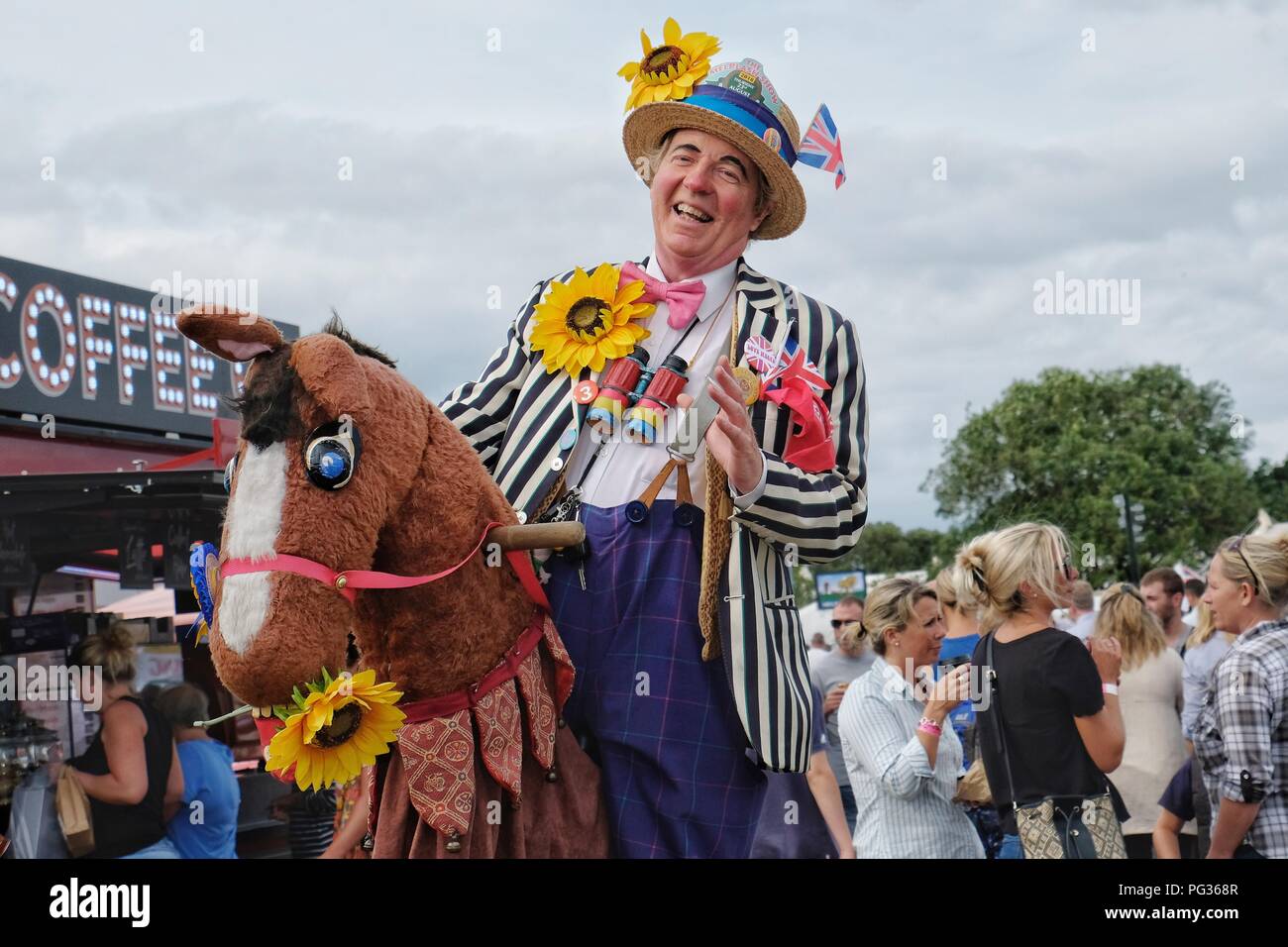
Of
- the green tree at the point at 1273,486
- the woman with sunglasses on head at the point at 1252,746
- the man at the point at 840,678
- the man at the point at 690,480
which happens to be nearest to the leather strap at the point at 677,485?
the man at the point at 690,480

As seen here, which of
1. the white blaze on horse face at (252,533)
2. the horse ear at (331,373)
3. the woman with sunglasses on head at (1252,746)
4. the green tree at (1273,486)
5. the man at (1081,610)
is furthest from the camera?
the green tree at (1273,486)

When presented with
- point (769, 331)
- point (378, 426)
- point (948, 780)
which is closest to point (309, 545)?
point (378, 426)

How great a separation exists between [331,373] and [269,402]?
102mm

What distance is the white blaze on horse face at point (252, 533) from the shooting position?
1867mm

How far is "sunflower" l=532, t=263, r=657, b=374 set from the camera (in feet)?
8.18

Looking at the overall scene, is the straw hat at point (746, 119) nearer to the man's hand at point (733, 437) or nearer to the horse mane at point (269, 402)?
the man's hand at point (733, 437)

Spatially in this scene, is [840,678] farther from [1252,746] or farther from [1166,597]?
[1252,746]

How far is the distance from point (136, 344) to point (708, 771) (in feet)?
30.5

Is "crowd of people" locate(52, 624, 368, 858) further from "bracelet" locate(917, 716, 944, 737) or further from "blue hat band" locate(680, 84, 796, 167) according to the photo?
"blue hat band" locate(680, 84, 796, 167)

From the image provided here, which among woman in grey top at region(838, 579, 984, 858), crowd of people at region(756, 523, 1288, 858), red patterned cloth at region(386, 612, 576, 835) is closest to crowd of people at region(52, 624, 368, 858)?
woman in grey top at region(838, 579, 984, 858)

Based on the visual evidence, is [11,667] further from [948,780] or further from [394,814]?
[394,814]

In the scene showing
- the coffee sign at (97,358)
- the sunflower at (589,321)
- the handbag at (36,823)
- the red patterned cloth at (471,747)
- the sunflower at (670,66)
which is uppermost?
the coffee sign at (97,358)

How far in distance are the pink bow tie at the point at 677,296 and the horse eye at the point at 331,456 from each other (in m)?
0.78

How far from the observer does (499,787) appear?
2.20 meters
